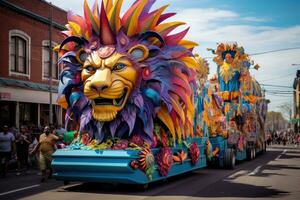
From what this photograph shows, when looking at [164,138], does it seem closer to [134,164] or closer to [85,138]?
[134,164]

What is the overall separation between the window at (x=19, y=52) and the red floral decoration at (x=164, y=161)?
13981 millimetres

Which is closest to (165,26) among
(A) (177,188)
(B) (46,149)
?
(A) (177,188)

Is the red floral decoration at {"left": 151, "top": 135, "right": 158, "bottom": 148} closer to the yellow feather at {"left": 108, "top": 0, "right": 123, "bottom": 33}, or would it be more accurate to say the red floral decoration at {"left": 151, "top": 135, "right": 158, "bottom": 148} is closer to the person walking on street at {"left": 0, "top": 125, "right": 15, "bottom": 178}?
the yellow feather at {"left": 108, "top": 0, "right": 123, "bottom": 33}

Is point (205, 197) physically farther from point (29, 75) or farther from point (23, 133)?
point (29, 75)

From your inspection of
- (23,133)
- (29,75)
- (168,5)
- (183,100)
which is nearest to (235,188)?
(183,100)

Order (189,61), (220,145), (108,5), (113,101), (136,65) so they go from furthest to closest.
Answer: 1. (220,145)
2. (189,61)
3. (108,5)
4. (136,65)
5. (113,101)

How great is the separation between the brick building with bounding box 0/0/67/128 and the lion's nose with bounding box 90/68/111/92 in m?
11.9

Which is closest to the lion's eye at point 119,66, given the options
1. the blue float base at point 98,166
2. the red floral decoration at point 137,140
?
the red floral decoration at point 137,140

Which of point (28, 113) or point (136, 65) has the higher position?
point (136, 65)

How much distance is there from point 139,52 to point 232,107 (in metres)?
8.84

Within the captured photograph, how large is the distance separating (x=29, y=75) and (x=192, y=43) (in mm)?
14574

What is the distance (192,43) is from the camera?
41.6 feet

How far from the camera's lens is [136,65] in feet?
38.3

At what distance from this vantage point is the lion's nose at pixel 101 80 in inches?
441
